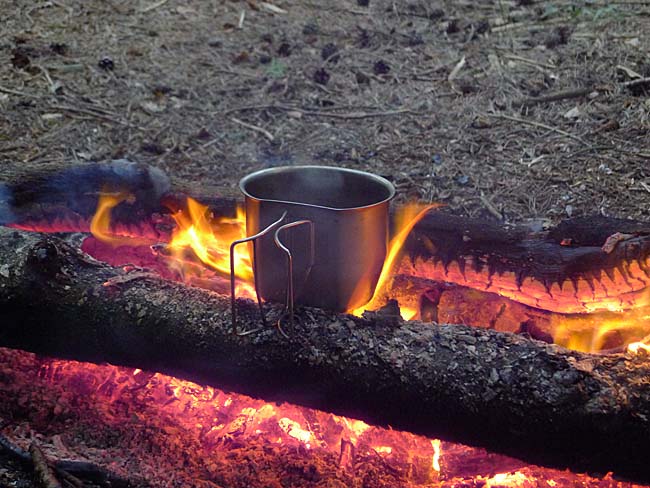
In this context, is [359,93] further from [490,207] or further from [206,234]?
[206,234]

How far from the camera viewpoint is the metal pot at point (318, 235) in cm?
182

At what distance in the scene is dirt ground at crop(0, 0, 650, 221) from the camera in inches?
168

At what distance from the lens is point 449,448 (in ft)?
7.19

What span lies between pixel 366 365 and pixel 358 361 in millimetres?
28

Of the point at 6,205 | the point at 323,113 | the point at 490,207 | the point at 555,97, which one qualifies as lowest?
the point at 490,207

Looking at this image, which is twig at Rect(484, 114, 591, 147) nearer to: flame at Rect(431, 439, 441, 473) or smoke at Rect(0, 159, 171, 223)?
smoke at Rect(0, 159, 171, 223)

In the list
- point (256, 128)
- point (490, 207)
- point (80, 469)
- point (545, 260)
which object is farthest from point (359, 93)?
point (80, 469)

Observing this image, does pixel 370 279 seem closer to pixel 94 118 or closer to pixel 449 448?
pixel 449 448

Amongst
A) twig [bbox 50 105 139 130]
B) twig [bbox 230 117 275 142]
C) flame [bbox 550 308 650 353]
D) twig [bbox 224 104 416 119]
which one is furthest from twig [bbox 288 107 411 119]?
flame [bbox 550 308 650 353]

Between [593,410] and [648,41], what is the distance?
15.8 feet

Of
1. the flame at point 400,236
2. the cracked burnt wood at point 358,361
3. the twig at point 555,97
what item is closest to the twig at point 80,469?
the cracked burnt wood at point 358,361

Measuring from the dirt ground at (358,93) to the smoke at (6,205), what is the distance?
0.14 m

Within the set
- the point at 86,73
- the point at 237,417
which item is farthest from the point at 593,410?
the point at 86,73

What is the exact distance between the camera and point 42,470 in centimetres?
184
